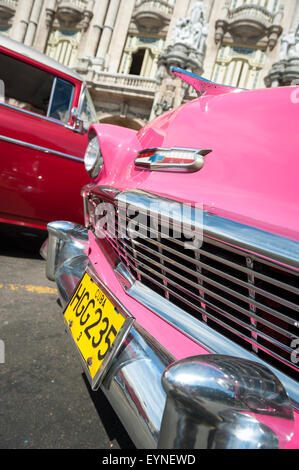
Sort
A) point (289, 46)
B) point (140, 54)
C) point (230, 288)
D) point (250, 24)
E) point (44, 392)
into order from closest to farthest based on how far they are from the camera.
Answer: point (230, 288)
point (44, 392)
point (289, 46)
point (250, 24)
point (140, 54)

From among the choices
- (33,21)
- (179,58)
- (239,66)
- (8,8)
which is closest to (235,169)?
(179,58)

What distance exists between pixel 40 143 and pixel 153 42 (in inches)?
648

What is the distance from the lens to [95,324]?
3.51ft

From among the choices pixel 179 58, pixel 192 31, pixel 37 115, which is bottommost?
pixel 37 115

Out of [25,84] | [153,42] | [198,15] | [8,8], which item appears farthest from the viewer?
[8,8]

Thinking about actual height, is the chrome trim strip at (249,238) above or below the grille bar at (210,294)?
above

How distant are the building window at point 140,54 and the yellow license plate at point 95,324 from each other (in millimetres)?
16651

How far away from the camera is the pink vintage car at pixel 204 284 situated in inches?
22.0

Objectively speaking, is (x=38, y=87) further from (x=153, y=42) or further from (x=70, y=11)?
(x=70, y=11)

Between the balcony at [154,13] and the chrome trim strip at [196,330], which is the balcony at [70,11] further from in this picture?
the chrome trim strip at [196,330]

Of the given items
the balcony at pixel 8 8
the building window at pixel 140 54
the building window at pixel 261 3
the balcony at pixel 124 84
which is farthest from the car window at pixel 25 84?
the balcony at pixel 8 8

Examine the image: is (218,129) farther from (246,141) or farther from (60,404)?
(60,404)

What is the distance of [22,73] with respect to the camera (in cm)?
265

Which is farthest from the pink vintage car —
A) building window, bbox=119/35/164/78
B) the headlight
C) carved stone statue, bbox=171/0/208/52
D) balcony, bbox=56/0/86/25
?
balcony, bbox=56/0/86/25
